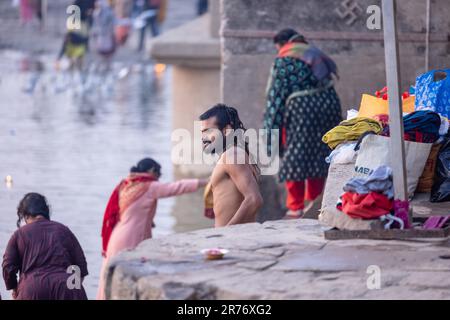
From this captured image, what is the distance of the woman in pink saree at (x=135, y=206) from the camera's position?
918 centimetres

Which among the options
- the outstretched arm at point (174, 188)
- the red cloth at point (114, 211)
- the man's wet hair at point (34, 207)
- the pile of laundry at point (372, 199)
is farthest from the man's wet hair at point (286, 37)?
the pile of laundry at point (372, 199)

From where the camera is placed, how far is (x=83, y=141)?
55.5 feet

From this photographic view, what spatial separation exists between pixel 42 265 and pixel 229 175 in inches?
45.3

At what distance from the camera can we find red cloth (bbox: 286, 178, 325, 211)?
11.2 metres

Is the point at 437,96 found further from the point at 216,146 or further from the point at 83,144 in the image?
the point at 83,144

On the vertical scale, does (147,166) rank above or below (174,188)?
above

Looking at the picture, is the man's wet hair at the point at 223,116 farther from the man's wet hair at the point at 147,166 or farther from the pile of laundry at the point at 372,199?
the man's wet hair at the point at 147,166

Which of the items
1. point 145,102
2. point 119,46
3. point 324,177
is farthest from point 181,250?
point 119,46

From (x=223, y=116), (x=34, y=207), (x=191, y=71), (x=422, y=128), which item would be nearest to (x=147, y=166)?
(x=34, y=207)

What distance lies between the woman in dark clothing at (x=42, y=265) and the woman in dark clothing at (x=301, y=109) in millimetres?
3464

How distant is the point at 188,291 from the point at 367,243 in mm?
1237

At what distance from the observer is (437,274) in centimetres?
632

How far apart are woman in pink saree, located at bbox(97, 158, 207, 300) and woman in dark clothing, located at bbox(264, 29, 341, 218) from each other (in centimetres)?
203

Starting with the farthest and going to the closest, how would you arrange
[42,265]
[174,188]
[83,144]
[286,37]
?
[83,144] → [286,37] → [174,188] → [42,265]
